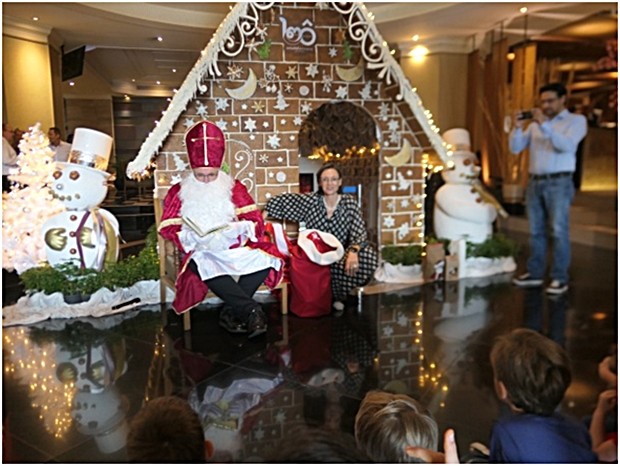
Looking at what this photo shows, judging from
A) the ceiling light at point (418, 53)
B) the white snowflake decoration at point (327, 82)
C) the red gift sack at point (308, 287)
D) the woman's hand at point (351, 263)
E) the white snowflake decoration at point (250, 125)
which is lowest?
the red gift sack at point (308, 287)

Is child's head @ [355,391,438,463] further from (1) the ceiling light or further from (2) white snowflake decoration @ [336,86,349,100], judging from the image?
(1) the ceiling light

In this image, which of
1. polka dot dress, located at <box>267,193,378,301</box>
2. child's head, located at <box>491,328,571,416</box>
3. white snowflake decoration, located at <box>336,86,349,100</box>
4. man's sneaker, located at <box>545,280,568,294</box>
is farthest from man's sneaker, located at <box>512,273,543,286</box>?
child's head, located at <box>491,328,571,416</box>

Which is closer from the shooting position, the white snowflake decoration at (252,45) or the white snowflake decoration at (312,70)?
the white snowflake decoration at (252,45)

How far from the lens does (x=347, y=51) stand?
382 cm

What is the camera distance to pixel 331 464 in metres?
0.90

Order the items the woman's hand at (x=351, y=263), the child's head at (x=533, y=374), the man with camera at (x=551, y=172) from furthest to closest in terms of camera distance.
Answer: the man with camera at (x=551, y=172) → the woman's hand at (x=351, y=263) → the child's head at (x=533, y=374)

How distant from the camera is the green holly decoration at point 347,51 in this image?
3803 mm

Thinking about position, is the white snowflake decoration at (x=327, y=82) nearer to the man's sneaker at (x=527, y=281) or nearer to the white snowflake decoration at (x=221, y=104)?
the white snowflake decoration at (x=221, y=104)

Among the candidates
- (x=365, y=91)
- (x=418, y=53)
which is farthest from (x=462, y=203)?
(x=418, y=53)

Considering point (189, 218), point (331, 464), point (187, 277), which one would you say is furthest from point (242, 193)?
point (331, 464)

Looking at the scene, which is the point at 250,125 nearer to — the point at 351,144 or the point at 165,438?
the point at 351,144

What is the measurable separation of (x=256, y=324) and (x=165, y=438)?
6.26ft

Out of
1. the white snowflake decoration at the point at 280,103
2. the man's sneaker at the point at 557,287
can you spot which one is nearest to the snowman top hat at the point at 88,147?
the white snowflake decoration at the point at 280,103

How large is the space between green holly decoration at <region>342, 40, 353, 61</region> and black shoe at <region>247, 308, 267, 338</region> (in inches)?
80.1
